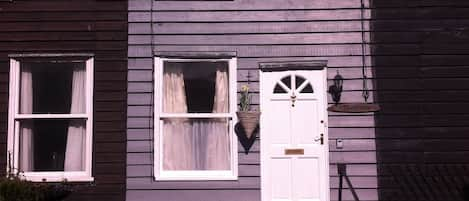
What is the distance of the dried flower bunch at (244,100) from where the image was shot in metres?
8.02

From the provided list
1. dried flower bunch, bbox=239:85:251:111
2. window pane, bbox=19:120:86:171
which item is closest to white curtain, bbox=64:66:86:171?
window pane, bbox=19:120:86:171

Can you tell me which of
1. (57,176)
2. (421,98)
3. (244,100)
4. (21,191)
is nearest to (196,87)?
(244,100)

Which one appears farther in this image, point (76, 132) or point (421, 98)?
point (76, 132)

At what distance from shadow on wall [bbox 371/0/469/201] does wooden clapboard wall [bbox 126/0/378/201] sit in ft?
0.83

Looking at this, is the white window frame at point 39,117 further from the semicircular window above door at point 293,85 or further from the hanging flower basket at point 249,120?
the semicircular window above door at point 293,85

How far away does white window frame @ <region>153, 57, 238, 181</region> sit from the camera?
317 inches

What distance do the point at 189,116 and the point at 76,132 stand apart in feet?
5.44

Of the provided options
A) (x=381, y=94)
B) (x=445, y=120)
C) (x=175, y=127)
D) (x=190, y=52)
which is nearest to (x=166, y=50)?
(x=190, y=52)

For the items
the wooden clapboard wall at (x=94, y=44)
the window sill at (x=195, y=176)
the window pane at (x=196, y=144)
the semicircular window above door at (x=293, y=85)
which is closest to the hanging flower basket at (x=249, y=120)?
the window pane at (x=196, y=144)

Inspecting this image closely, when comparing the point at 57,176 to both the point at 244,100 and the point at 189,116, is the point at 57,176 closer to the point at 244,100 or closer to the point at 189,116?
the point at 189,116

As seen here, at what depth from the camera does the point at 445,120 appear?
808 centimetres

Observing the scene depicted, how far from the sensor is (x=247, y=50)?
26.9ft

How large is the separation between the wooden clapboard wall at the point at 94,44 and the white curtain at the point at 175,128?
0.60 meters

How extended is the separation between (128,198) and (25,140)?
1754mm
